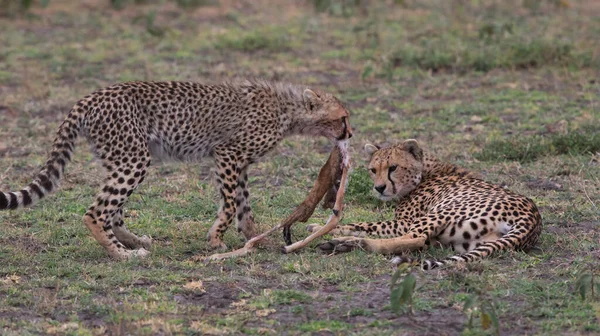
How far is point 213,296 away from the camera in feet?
19.1

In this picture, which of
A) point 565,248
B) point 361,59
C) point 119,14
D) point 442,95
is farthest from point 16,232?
point 119,14

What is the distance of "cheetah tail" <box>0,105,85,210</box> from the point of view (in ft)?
20.7

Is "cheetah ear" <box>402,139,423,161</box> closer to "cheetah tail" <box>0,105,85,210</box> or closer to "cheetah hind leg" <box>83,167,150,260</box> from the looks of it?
"cheetah hind leg" <box>83,167,150,260</box>

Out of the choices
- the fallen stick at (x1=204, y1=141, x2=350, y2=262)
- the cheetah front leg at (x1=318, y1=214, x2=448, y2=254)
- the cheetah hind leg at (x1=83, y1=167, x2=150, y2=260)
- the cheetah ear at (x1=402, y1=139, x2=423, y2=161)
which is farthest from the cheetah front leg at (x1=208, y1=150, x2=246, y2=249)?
the cheetah ear at (x1=402, y1=139, x2=423, y2=161)

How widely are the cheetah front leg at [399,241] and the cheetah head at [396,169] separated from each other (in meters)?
0.68

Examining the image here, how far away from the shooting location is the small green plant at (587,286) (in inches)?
213

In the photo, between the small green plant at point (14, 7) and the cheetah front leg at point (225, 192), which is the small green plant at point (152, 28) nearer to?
the small green plant at point (14, 7)

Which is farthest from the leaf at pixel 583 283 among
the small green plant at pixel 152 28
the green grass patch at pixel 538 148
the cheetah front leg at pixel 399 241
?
the small green plant at pixel 152 28

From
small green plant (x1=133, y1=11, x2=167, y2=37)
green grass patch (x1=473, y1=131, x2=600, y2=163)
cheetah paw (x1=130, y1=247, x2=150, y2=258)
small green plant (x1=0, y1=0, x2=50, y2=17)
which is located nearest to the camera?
cheetah paw (x1=130, y1=247, x2=150, y2=258)

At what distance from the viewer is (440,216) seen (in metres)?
6.76

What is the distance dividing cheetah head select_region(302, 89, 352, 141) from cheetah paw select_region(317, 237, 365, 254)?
94 cm

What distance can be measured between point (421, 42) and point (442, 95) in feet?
6.15

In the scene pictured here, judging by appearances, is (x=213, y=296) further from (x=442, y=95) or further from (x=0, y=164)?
(x=442, y=95)

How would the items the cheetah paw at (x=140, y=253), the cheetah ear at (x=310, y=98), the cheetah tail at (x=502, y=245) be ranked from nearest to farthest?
1. the cheetah tail at (x=502, y=245)
2. the cheetah paw at (x=140, y=253)
3. the cheetah ear at (x=310, y=98)
